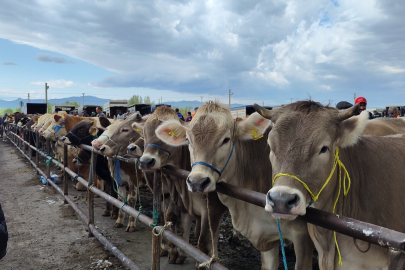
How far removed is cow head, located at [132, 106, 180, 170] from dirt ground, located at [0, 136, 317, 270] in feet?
5.46

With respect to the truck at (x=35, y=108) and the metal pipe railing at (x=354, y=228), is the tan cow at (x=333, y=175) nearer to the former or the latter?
the metal pipe railing at (x=354, y=228)

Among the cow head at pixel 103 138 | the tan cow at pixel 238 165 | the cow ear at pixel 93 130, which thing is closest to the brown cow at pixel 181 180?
the tan cow at pixel 238 165

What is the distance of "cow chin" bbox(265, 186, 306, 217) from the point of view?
1752 millimetres

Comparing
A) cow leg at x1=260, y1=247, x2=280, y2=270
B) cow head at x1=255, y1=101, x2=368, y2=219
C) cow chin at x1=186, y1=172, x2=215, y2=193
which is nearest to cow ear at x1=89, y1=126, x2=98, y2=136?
cow leg at x1=260, y1=247, x2=280, y2=270

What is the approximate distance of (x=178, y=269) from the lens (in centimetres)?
427

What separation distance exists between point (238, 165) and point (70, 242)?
3448mm

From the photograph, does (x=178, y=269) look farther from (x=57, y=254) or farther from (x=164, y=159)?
(x=57, y=254)

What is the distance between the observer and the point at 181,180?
13.7ft

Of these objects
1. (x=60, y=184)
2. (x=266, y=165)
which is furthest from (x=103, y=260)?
(x=60, y=184)

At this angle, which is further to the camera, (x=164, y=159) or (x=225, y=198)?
(x=164, y=159)

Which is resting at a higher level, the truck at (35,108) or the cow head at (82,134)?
the truck at (35,108)

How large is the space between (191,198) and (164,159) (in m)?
0.65

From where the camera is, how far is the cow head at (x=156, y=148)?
146 inches

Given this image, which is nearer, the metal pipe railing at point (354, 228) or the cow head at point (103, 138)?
the metal pipe railing at point (354, 228)
